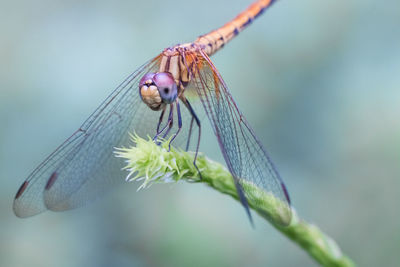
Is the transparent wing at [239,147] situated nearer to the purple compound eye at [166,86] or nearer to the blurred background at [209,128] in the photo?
the purple compound eye at [166,86]

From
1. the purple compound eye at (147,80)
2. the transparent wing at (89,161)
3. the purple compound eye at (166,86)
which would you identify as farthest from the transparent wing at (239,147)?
the transparent wing at (89,161)

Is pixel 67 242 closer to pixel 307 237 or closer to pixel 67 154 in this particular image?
pixel 67 154

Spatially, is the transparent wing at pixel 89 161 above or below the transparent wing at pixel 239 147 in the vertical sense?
below

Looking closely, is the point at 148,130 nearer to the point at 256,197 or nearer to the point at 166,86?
the point at 166,86

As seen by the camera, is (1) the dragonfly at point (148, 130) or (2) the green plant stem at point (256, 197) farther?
(1) the dragonfly at point (148, 130)

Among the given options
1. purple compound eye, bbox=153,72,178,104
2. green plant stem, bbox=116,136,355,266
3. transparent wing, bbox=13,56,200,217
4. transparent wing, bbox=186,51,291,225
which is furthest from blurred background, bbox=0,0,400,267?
green plant stem, bbox=116,136,355,266

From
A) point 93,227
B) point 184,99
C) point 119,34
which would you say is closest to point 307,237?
point 184,99

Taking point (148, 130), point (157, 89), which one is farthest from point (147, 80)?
point (148, 130)
